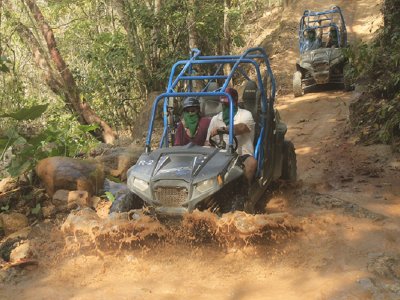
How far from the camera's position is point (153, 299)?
366 centimetres

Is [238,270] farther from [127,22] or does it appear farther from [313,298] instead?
[127,22]

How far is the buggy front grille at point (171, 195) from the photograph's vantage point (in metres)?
4.08

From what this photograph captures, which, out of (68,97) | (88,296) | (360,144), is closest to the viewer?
(88,296)

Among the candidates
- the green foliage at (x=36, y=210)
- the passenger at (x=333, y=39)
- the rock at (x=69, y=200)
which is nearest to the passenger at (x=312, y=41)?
the passenger at (x=333, y=39)

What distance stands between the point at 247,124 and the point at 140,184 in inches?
54.2

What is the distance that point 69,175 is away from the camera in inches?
234

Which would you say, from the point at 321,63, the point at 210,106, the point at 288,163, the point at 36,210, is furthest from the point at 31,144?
the point at 321,63

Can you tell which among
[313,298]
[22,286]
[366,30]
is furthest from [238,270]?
[366,30]

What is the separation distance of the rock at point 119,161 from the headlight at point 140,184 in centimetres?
243

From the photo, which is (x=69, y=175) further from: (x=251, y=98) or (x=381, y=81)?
(x=381, y=81)

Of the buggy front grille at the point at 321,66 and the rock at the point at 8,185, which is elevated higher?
the buggy front grille at the point at 321,66

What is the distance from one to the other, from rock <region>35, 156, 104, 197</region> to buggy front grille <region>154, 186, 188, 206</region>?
7.07ft

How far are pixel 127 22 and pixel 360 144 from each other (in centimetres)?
656

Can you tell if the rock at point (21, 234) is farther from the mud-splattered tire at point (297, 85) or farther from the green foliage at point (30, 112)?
the mud-splattered tire at point (297, 85)
